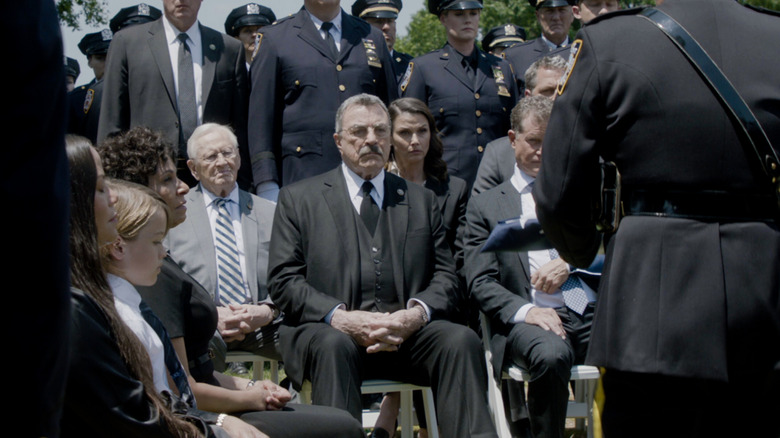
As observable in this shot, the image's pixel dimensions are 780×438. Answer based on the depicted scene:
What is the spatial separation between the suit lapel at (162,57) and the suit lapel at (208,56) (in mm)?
184

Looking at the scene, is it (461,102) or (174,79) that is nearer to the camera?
(174,79)

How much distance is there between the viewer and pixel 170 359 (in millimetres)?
2990

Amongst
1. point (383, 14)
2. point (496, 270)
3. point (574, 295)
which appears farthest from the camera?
point (383, 14)

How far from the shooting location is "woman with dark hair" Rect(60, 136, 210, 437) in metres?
2.32

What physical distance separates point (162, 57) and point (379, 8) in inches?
150

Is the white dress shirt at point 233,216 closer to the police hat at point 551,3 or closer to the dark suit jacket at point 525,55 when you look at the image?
the dark suit jacket at point 525,55

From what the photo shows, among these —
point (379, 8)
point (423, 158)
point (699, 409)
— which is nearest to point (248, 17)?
point (379, 8)

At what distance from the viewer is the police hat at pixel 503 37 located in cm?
998

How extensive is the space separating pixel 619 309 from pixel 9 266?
5.38 ft

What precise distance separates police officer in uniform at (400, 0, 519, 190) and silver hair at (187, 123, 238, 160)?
1670 mm

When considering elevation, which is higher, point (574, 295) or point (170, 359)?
point (170, 359)

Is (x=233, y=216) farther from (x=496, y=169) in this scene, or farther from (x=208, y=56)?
(x=496, y=169)

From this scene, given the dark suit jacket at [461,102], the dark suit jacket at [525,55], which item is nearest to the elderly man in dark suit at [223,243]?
the dark suit jacket at [461,102]

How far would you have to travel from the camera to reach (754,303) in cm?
227
